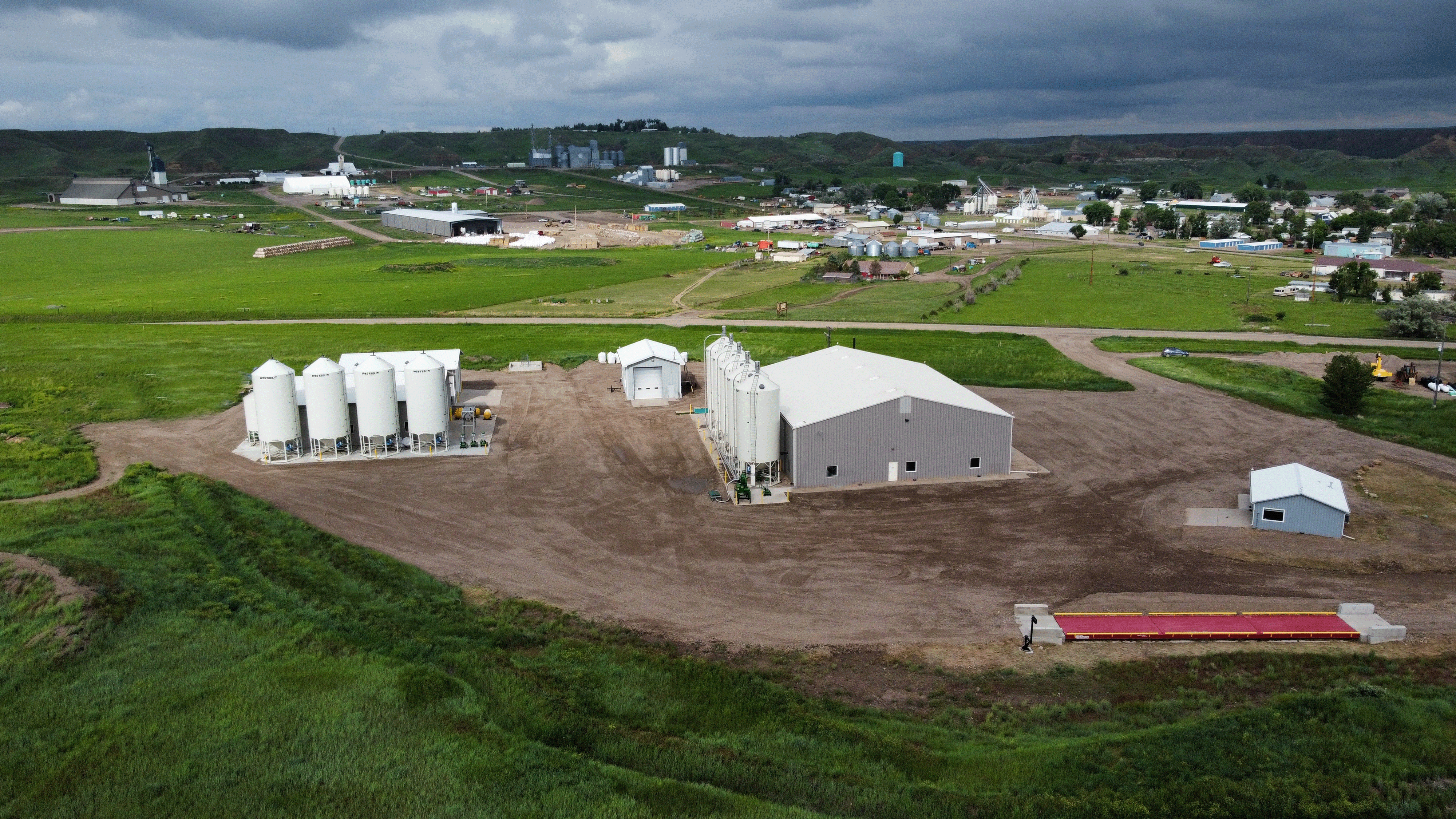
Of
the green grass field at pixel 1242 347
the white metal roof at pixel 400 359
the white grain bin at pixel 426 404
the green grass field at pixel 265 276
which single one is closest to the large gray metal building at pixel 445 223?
the green grass field at pixel 265 276

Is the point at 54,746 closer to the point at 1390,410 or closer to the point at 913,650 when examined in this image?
the point at 913,650

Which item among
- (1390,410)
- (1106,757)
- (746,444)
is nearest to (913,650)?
(1106,757)

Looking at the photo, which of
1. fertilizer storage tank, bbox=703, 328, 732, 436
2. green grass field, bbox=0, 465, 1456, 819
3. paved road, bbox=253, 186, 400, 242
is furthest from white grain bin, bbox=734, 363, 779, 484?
paved road, bbox=253, 186, 400, 242

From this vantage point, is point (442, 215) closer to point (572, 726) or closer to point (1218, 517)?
point (1218, 517)

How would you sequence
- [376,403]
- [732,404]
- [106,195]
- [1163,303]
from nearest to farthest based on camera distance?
[732,404] → [376,403] → [1163,303] → [106,195]

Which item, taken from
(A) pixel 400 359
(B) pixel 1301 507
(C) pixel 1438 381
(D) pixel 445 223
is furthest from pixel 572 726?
(D) pixel 445 223

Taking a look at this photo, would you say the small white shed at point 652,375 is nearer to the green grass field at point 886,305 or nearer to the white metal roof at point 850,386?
the white metal roof at point 850,386
